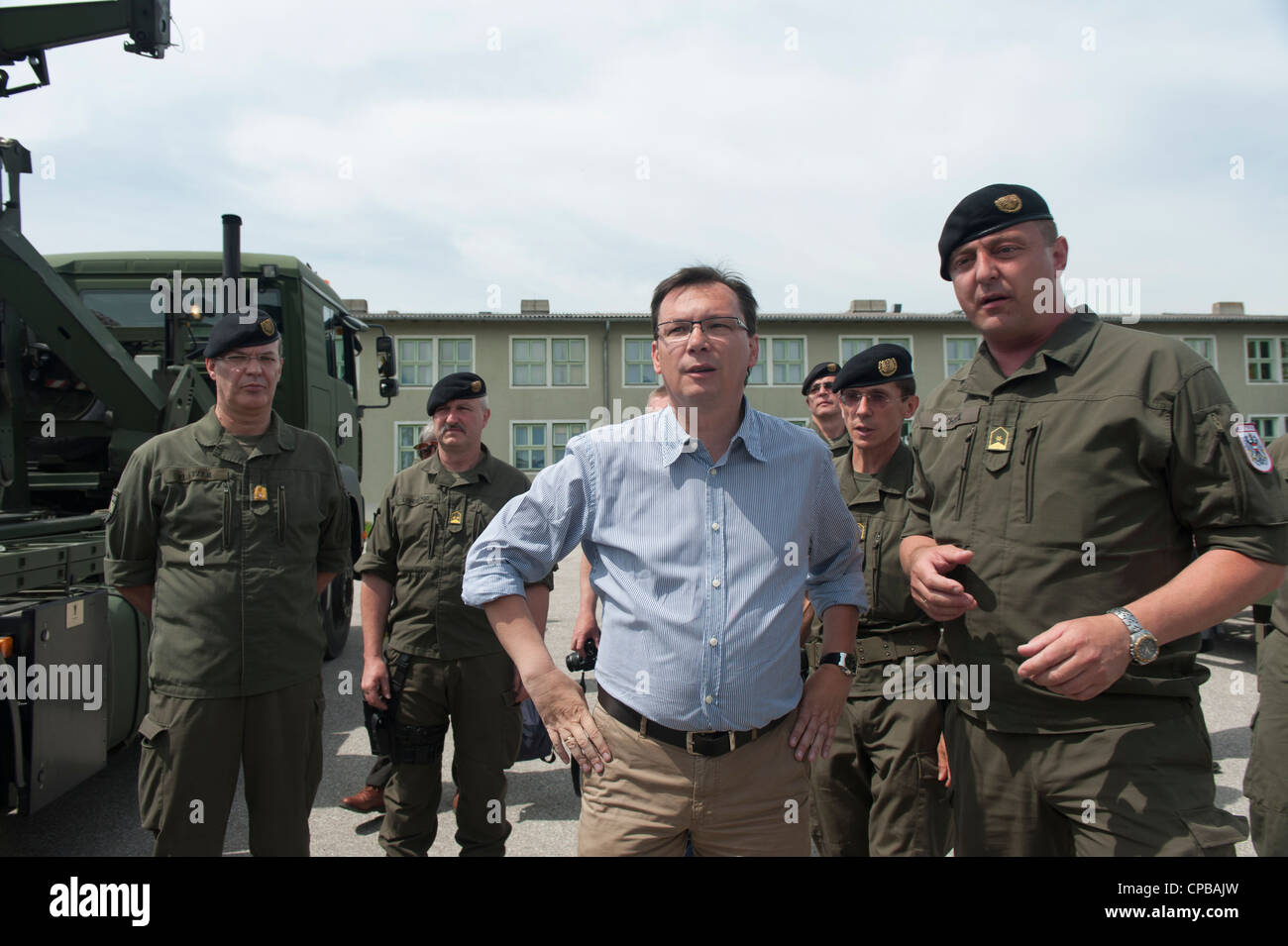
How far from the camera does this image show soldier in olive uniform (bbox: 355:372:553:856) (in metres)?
3.28

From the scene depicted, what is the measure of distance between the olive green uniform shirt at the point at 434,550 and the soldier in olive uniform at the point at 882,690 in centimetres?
136

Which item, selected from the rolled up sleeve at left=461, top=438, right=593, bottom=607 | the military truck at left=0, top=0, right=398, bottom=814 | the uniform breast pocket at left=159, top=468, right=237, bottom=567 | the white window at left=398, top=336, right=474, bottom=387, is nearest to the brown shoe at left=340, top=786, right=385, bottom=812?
the military truck at left=0, top=0, right=398, bottom=814

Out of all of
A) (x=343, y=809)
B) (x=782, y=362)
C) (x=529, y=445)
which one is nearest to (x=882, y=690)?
(x=343, y=809)

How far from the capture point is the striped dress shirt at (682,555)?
1841 mm

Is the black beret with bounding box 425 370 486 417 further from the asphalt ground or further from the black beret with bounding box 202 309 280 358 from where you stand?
the asphalt ground

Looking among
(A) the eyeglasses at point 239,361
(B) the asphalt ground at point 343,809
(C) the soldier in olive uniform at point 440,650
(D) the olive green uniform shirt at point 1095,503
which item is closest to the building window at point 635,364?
(B) the asphalt ground at point 343,809

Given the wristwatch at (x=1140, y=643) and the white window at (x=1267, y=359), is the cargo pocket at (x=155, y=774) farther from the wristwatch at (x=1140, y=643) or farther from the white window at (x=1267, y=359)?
the white window at (x=1267, y=359)

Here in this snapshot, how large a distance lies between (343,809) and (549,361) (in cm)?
2193

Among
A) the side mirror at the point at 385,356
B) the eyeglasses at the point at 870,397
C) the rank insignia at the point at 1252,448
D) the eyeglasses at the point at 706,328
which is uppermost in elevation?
the side mirror at the point at 385,356

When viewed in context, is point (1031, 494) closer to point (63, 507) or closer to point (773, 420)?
point (773, 420)

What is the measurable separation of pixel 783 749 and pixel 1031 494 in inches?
32.5

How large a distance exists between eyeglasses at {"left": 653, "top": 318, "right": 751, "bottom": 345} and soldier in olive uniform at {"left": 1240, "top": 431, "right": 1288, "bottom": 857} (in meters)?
1.82

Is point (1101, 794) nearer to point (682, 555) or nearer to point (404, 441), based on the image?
point (682, 555)

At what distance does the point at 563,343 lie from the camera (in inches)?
1005
